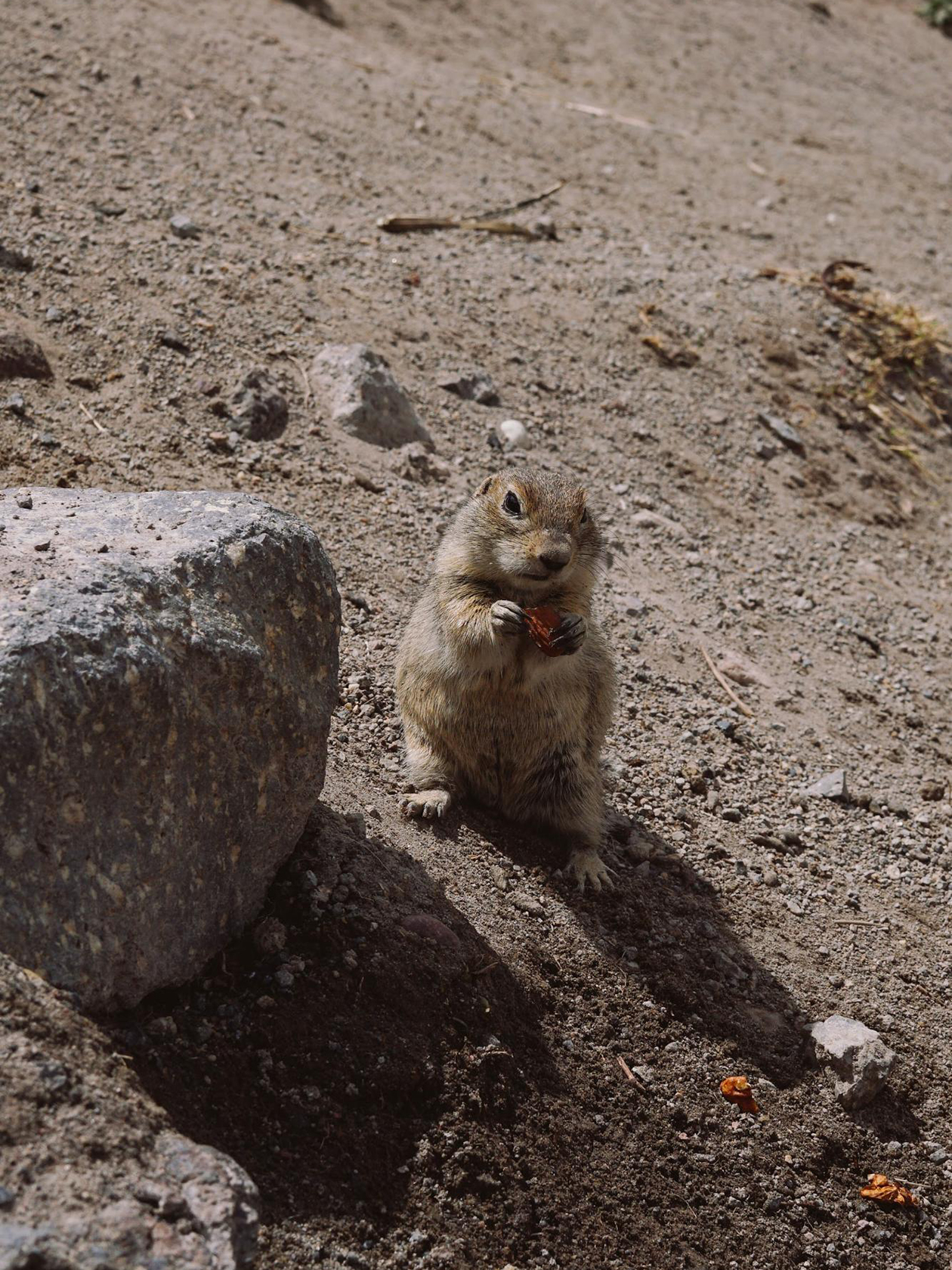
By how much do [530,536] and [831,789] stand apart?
2001mm

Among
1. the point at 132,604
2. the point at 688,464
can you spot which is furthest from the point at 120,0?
the point at 132,604

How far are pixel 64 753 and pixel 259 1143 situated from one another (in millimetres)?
1030

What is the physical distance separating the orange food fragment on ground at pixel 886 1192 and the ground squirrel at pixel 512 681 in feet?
4.30

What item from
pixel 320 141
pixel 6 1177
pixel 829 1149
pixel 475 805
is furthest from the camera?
pixel 320 141

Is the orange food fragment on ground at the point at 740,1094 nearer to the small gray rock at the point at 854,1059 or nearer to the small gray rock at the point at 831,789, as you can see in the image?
the small gray rock at the point at 854,1059

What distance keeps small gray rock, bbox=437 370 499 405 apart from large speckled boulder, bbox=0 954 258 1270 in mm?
5048

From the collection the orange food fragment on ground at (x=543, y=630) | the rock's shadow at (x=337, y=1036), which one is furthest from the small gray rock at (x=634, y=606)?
the rock's shadow at (x=337, y=1036)

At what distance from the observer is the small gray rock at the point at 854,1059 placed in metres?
4.14

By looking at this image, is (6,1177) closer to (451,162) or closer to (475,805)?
(475,805)

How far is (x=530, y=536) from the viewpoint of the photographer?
4.71 meters

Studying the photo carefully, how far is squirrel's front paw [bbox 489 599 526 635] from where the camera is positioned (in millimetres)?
4562

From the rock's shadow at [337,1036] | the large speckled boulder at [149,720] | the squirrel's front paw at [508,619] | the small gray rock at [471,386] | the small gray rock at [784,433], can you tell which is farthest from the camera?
the small gray rock at [784,433]

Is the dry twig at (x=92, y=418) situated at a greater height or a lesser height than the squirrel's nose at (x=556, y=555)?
lesser

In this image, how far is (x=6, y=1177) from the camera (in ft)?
6.98
